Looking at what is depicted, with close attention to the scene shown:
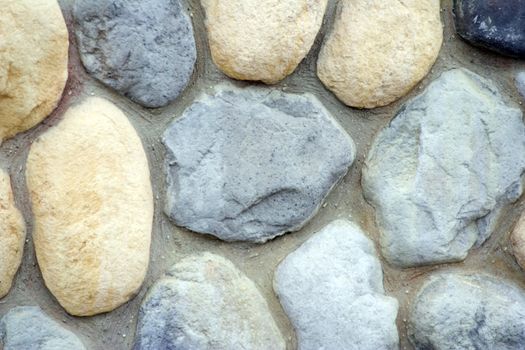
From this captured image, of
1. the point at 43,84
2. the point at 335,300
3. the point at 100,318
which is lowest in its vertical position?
the point at 100,318

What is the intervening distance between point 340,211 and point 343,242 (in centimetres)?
4

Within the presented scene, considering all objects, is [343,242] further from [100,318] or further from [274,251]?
[100,318]

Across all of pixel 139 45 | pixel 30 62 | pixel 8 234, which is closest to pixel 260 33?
pixel 139 45

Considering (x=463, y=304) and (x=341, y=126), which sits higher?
(x=341, y=126)

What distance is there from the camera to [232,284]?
0.91 m

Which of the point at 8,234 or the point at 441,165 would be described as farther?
the point at 441,165

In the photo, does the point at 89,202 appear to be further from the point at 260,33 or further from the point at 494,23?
the point at 494,23

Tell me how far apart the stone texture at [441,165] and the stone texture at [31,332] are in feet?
1.39

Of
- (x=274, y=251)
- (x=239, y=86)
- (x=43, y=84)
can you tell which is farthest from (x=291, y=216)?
(x=43, y=84)

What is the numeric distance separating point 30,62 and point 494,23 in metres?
0.56

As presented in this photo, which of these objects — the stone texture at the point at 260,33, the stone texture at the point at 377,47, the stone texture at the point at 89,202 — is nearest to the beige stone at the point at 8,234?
the stone texture at the point at 89,202

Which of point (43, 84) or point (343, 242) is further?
point (343, 242)

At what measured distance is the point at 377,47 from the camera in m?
0.90

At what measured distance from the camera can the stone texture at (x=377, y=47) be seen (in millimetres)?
900
